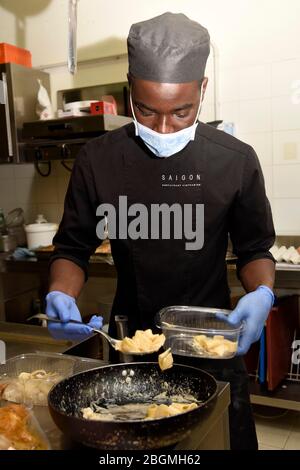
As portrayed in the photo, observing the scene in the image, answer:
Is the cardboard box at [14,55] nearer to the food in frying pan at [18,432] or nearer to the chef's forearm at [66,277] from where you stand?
the chef's forearm at [66,277]

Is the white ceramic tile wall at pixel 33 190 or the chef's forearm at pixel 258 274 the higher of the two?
the white ceramic tile wall at pixel 33 190

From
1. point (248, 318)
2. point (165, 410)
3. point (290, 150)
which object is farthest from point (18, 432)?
point (290, 150)

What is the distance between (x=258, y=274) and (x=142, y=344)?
498mm

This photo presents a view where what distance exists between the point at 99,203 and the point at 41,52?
2.28 metres

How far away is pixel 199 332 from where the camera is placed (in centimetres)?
131

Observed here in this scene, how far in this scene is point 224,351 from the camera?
1.24 meters

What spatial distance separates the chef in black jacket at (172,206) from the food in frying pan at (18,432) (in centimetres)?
55

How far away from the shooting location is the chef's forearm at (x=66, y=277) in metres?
1.54

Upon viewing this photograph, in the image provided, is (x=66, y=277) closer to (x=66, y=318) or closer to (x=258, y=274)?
(x=66, y=318)

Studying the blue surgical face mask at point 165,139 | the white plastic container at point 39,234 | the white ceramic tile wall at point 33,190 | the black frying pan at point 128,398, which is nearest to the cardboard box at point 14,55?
the white ceramic tile wall at point 33,190

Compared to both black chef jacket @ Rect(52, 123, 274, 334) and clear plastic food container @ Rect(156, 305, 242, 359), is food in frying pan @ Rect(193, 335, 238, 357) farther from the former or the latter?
black chef jacket @ Rect(52, 123, 274, 334)

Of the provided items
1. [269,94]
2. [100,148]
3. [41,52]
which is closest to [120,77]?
[41,52]

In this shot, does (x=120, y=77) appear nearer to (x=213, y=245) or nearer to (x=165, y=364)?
(x=213, y=245)

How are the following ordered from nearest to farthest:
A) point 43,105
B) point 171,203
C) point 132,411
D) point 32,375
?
point 132,411
point 32,375
point 171,203
point 43,105
